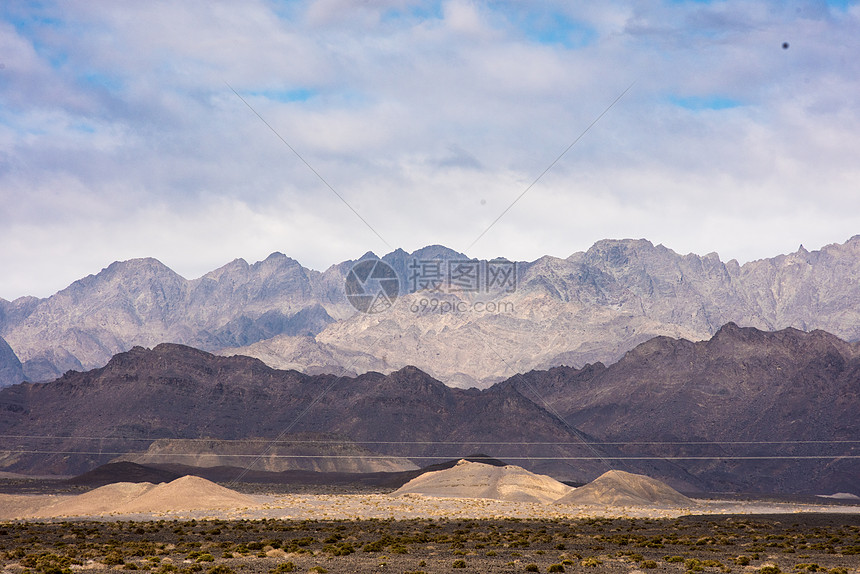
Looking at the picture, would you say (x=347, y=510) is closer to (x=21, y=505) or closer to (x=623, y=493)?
(x=21, y=505)

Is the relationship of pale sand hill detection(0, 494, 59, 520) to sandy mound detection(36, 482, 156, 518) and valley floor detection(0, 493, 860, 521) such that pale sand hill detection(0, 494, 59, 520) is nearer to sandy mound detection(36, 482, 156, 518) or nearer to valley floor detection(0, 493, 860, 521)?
valley floor detection(0, 493, 860, 521)

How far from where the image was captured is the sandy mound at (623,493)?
138125mm

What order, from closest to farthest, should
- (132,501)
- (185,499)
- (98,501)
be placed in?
(98,501)
(185,499)
(132,501)

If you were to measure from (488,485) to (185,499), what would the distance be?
5563cm

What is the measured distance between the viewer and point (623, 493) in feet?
468

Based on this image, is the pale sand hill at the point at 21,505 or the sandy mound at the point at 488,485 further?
the sandy mound at the point at 488,485

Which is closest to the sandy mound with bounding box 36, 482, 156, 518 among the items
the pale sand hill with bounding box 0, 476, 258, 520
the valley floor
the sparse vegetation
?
the pale sand hill with bounding box 0, 476, 258, 520

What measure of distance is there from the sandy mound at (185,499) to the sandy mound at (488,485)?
40.0 meters

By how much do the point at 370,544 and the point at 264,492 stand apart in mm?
100200

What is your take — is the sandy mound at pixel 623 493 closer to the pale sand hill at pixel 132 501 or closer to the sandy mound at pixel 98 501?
the pale sand hill at pixel 132 501

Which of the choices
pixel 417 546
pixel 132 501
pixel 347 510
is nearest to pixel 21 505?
pixel 132 501

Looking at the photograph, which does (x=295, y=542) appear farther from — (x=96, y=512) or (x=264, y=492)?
(x=264, y=492)

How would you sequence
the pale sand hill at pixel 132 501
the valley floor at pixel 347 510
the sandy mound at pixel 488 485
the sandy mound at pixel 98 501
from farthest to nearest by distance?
the sandy mound at pixel 488 485 < the pale sand hill at pixel 132 501 < the sandy mound at pixel 98 501 < the valley floor at pixel 347 510

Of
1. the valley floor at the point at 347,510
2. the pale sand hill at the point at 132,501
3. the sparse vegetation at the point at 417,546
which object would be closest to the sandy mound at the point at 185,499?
the pale sand hill at the point at 132,501
